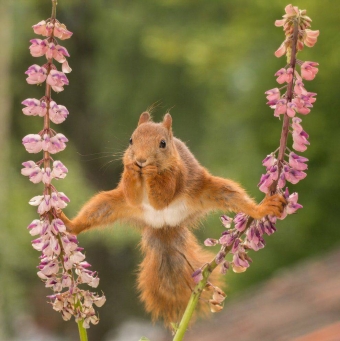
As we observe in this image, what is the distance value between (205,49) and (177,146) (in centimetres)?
449

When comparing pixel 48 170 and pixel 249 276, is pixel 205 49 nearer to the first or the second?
pixel 249 276

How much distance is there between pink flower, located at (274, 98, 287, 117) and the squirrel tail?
1.04ft

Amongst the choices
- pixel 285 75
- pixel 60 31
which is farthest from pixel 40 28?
pixel 285 75

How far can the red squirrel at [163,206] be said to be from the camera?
977mm

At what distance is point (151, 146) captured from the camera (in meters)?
0.97

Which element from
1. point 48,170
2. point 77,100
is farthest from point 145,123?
point 77,100

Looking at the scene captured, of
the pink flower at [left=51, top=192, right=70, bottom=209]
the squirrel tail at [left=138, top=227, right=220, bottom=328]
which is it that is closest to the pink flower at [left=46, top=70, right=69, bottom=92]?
the pink flower at [left=51, top=192, right=70, bottom=209]

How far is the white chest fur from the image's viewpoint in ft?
3.34

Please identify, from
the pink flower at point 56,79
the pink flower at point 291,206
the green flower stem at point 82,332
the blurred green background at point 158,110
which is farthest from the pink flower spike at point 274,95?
the blurred green background at point 158,110

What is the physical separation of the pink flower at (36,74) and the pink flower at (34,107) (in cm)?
2

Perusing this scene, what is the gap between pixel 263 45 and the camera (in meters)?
5.24

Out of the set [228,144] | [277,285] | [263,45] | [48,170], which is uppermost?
[263,45]

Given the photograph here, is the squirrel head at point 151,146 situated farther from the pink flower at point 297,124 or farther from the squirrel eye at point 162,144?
the pink flower at point 297,124

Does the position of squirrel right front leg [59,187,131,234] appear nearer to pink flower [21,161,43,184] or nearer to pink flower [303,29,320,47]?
pink flower [21,161,43,184]
